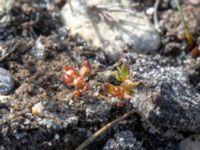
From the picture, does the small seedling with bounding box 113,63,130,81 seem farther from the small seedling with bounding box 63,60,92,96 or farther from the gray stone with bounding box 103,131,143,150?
the gray stone with bounding box 103,131,143,150

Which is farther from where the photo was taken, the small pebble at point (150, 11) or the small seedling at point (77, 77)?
the small pebble at point (150, 11)

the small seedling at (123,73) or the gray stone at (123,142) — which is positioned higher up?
the small seedling at (123,73)

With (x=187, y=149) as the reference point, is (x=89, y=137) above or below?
above

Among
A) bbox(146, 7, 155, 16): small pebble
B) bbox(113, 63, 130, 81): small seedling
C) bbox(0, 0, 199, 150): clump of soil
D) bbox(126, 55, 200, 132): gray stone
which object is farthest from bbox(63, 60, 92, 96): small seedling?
bbox(146, 7, 155, 16): small pebble

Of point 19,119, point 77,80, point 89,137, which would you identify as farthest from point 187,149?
point 19,119

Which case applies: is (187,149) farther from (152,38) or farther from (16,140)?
(16,140)

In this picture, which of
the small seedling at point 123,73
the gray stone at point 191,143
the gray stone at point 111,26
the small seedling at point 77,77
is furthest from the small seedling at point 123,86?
the gray stone at point 191,143

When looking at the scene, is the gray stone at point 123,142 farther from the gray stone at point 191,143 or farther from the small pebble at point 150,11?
the small pebble at point 150,11
